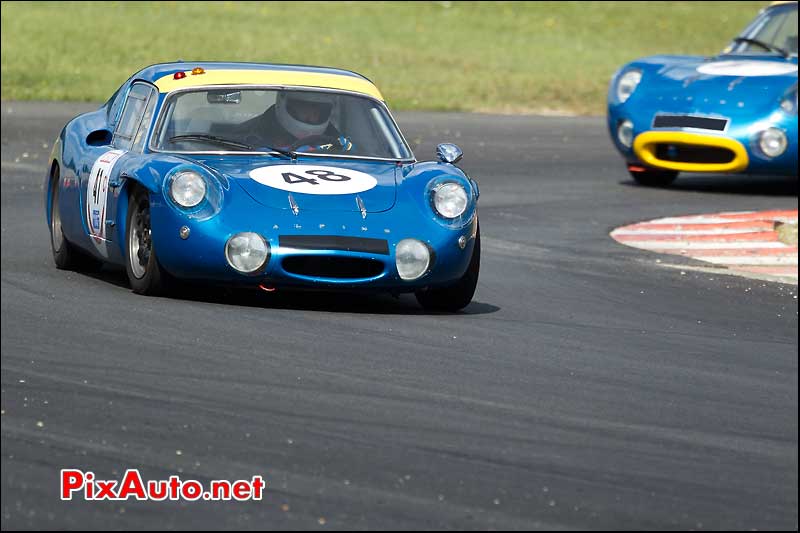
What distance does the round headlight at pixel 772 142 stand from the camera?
1388 centimetres

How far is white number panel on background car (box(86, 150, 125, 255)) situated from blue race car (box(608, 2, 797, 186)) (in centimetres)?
674

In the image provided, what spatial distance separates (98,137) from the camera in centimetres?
891

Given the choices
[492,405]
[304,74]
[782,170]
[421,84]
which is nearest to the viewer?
[492,405]

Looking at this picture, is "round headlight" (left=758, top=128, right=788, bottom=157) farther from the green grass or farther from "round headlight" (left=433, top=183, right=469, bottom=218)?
the green grass

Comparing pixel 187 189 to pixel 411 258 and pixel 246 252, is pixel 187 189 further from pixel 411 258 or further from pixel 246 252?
pixel 411 258

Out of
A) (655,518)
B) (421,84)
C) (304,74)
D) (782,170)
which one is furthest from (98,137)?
(421,84)

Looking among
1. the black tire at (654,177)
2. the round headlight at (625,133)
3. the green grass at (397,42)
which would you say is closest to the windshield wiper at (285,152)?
the round headlight at (625,133)

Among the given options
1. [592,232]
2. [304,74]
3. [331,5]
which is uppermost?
[304,74]

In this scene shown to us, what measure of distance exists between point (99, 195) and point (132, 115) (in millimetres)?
666

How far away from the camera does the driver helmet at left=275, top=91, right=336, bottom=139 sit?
28.0 feet

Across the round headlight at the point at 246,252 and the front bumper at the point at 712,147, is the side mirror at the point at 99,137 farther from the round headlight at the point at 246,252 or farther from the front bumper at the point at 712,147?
the front bumper at the point at 712,147

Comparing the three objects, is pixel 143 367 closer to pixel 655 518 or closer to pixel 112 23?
pixel 655 518

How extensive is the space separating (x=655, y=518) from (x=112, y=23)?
28.6 m

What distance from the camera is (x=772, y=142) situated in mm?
13914
